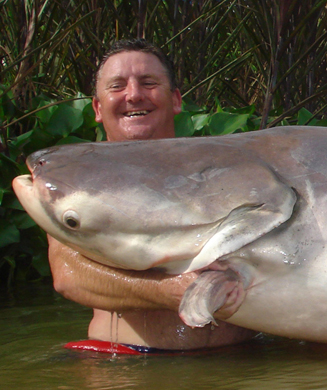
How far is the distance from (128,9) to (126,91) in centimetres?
194

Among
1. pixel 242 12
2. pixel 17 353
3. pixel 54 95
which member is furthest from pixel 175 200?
pixel 242 12

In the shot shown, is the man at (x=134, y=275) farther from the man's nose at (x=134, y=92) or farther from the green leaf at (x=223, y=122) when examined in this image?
the green leaf at (x=223, y=122)

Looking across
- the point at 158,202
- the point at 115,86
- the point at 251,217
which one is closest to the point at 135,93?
the point at 115,86

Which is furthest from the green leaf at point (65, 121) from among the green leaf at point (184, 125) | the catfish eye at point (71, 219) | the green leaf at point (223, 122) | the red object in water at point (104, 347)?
the catfish eye at point (71, 219)

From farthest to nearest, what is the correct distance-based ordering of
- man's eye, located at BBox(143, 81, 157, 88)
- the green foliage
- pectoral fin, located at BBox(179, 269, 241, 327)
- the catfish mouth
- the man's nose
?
the green foliage, man's eye, located at BBox(143, 81, 157, 88), the man's nose, the catfish mouth, pectoral fin, located at BBox(179, 269, 241, 327)

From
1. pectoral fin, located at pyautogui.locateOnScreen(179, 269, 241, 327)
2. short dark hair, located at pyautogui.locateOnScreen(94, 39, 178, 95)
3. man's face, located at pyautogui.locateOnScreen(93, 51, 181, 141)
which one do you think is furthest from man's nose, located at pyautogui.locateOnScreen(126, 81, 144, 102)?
pectoral fin, located at pyautogui.locateOnScreen(179, 269, 241, 327)

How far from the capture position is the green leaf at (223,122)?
4.15 meters

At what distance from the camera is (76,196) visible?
5.97ft

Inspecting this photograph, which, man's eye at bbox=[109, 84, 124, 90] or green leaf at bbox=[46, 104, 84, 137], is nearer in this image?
man's eye at bbox=[109, 84, 124, 90]

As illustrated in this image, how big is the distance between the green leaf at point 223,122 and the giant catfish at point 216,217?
7.34 ft

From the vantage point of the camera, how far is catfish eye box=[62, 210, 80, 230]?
1.82 metres

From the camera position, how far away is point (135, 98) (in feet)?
9.87

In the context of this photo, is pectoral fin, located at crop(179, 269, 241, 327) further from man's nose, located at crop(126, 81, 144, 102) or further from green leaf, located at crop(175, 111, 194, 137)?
green leaf, located at crop(175, 111, 194, 137)

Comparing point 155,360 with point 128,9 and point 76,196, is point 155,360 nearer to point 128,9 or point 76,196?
point 76,196
